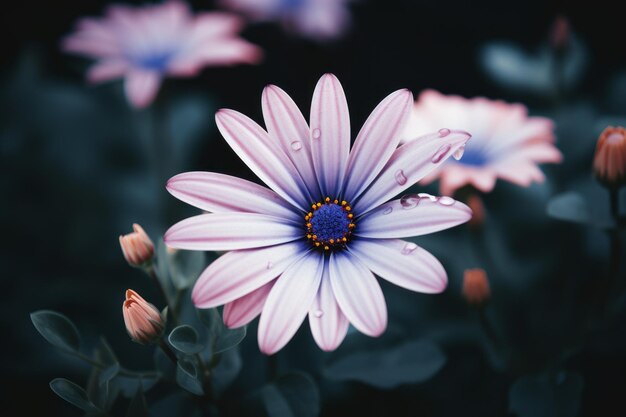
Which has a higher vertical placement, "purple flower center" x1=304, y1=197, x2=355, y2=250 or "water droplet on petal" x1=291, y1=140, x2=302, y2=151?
"water droplet on petal" x1=291, y1=140, x2=302, y2=151

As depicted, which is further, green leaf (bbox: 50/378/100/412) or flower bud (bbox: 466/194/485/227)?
flower bud (bbox: 466/194/485/227)

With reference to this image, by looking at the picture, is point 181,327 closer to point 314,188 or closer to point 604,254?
point 314,188

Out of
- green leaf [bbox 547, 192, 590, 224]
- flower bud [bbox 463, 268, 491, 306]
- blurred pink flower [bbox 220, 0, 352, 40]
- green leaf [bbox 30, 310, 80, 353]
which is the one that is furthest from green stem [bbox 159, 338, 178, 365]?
blurred pink flower [bbox 220, 0, 352, 40]

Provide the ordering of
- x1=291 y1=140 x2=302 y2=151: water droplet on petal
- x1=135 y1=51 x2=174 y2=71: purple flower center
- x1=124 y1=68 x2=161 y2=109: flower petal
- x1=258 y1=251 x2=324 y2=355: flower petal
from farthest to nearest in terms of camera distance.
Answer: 1. x1=135 y1=51 x2=174 y2=71: purple flower center
2. x1=124 y1=68 x2=161 y2=109: flower petal
3. x1=291 y1=140 x2=302 y2=151: water droplet on petal
4. x1=258 y1=251 x2=324 y2=355: flower petal

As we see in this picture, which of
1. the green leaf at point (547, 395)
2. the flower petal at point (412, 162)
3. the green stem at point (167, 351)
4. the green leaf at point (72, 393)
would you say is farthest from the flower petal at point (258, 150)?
the green leaf at point (547, 395)

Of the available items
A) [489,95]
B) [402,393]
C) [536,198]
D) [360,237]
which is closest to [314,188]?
[360,237]

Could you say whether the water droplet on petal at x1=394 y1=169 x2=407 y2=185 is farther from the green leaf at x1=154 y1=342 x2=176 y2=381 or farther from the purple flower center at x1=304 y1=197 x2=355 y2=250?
the green leaf at x1=154 y1=342 x2=176 y2=381

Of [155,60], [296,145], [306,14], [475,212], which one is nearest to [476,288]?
[475,212]
